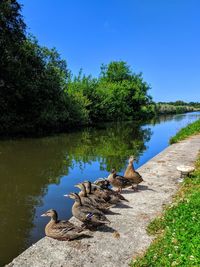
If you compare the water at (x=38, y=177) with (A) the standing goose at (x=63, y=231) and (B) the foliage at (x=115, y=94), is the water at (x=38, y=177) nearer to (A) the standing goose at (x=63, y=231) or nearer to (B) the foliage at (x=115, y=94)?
(A) the standing goose at (x=63, y=231)

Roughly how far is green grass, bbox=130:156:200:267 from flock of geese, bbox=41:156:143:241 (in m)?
1.18

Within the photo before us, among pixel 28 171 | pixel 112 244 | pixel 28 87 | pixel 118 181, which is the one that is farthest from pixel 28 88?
pixel 112 244

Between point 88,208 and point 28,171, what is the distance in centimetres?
868

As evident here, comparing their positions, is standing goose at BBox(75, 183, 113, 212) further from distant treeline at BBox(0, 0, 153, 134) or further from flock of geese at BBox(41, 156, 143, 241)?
distant treeline at BBox(0, 0, 153, 134)

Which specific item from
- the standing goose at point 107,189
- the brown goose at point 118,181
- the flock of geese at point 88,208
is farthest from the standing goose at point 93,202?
the brown goose at point 118,181

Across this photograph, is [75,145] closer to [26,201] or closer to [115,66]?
[26,201]

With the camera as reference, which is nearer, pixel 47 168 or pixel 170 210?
pixel 170 210

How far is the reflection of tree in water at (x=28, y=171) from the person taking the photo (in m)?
8.72

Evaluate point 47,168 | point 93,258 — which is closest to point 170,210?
A: point 93,258

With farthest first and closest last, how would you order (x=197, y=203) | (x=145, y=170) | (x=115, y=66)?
(x=115, y=66)
(x=145, y=170)
(x=197, y=203)

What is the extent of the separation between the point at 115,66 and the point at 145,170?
72871 mm

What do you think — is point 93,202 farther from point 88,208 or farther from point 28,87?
point 28,87

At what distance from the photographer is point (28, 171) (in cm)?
1593

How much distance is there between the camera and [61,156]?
2105 centimetres
